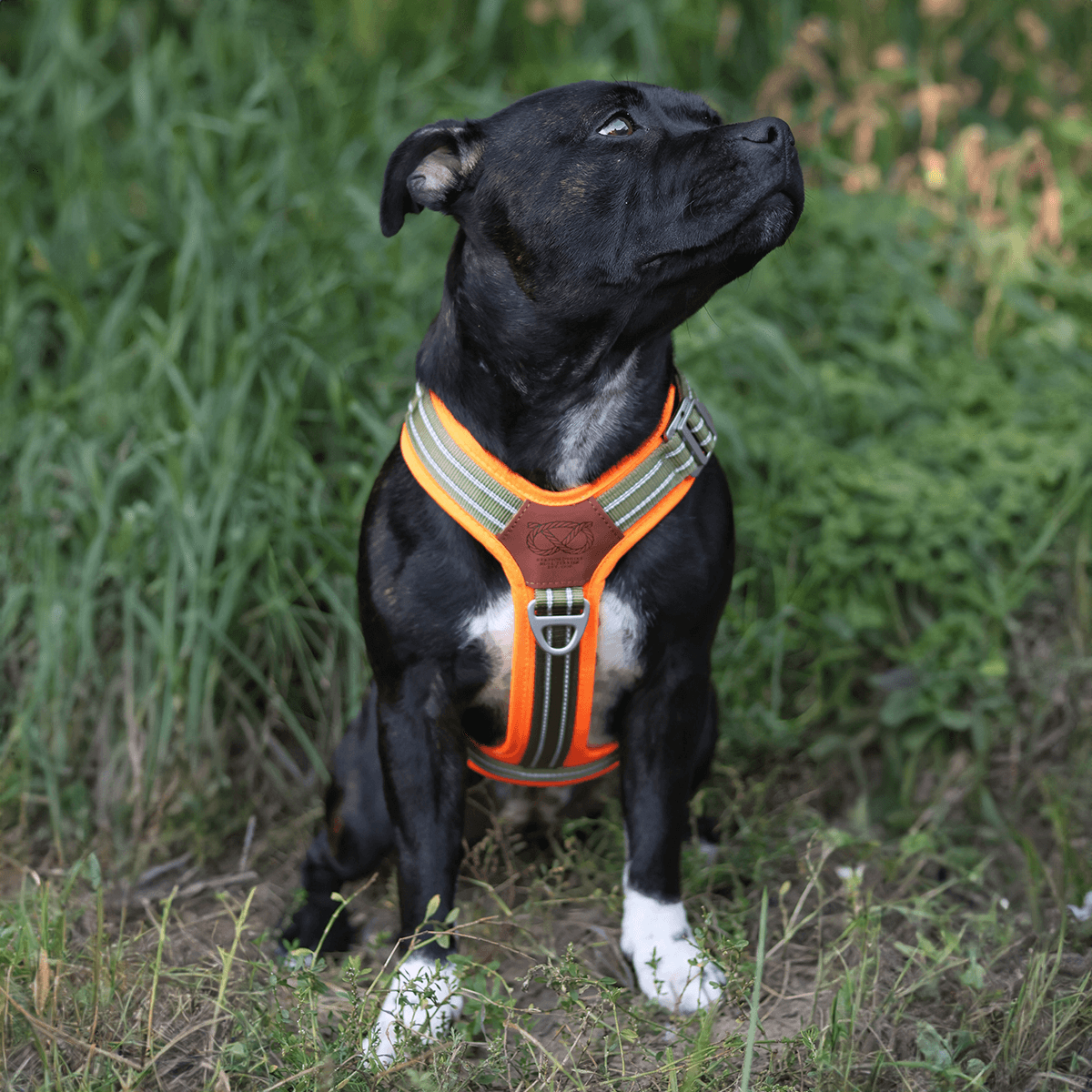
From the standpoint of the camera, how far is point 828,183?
459cm

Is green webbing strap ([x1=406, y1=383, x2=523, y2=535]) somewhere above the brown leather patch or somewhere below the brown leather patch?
above

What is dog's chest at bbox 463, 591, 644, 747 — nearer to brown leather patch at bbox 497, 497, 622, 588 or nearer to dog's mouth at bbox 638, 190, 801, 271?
brown leather patch at bbox 497, 497, 622, 588

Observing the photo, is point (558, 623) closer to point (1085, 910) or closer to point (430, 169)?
point (430, 169)

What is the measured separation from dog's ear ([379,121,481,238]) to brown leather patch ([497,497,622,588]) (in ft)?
2.07

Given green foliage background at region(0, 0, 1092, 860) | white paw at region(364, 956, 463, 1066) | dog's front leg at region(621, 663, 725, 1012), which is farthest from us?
green foliage background at region(0, 0, 1092, 860)

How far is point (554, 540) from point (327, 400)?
162cm

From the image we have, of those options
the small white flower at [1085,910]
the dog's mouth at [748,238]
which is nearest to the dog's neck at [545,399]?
the dog's mouth at [748,238]

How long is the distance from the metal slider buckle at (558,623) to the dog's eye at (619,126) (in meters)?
0.89

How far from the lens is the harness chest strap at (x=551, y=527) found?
2107 mm

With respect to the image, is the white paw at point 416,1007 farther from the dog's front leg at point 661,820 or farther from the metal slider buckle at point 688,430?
the metal slider buckle at point 688,430

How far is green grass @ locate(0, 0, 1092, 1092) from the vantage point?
79.9 inches

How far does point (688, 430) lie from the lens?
88.3 inches

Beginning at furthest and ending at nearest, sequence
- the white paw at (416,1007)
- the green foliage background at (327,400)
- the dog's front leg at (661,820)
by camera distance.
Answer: the green foliage background at (327,400) < the dog's front leg at (661,820) < the white paw at (416,1007)

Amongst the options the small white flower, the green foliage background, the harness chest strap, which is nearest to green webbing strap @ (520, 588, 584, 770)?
the harness chest strap
